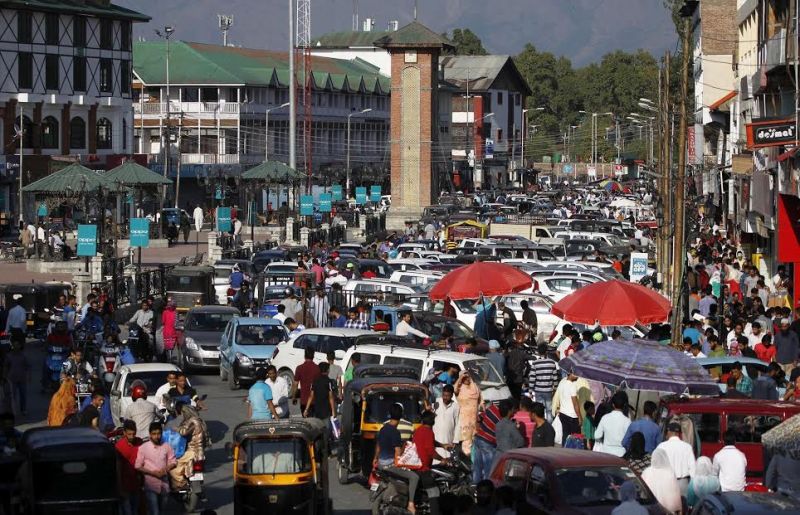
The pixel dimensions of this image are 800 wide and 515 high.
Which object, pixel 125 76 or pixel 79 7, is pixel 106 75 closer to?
pixel 125 76

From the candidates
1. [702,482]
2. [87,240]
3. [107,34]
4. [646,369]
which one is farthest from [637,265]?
[107,34]

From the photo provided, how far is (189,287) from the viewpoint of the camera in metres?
37.6

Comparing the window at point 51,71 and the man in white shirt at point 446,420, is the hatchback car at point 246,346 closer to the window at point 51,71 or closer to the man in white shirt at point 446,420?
the man in white shirt at point 446,420

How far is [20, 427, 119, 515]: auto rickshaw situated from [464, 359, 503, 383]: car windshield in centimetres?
788

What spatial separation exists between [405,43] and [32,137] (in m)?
26.6

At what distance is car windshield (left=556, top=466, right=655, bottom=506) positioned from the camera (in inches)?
530

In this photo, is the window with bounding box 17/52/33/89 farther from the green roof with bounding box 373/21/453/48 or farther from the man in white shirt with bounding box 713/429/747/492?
the man in white shirt with bounding box 713/429/747/492

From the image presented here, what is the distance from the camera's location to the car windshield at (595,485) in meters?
13.5

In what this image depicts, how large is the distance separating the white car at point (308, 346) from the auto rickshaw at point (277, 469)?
969 cm

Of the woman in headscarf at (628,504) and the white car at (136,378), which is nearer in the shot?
the woman in headscarf at (628,504)

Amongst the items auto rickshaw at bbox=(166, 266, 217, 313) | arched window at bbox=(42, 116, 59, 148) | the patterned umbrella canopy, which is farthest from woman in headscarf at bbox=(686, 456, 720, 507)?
arched window at bbox=(42, 116, 59, 148)

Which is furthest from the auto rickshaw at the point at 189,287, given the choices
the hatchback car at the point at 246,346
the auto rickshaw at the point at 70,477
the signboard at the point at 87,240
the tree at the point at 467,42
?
the tree at the point at 467,42

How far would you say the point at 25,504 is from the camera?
14.7 m

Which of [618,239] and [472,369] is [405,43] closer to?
[618,239]
